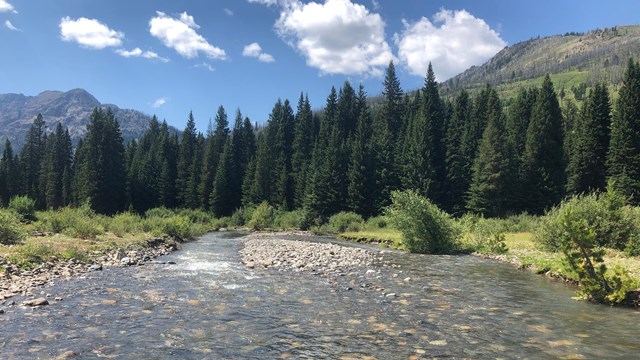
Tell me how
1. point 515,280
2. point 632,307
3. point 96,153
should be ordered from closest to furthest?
point 632,307 < point 515,280 < point 96,153

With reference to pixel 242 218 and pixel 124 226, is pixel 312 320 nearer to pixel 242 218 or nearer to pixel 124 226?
pixel 124 226

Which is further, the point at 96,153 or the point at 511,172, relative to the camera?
the point at 96,153

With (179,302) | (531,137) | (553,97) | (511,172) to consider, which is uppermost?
(553,97)

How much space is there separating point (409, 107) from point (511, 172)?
44.7 metres

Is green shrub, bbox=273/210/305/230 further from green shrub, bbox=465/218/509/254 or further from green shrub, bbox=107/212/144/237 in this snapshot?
green shrub, bbox=465/218/509/254

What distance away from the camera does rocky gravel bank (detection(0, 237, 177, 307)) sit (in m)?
12.5

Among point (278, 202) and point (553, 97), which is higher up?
point (553, 97)

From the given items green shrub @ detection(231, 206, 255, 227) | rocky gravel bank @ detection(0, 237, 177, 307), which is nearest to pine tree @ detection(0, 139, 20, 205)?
green shrub @ detection(231, 206, 255, 227)

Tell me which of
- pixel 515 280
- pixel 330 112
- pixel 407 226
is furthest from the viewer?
pixel 330 112

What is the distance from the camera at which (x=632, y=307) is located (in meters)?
12.1

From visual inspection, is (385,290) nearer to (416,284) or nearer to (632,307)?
(416,284)

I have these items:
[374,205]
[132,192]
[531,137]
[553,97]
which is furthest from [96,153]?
Result: [553,97]

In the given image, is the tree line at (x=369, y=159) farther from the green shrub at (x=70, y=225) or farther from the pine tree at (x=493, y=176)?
the green shrub at (x=70, y=225)

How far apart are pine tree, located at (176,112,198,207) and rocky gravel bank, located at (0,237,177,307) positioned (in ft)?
259
